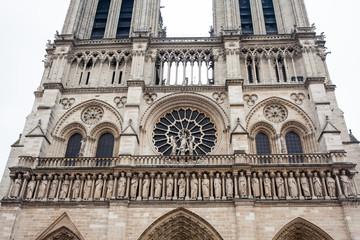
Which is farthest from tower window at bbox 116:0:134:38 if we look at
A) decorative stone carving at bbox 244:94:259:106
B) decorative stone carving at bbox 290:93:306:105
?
decorative stone carving at bbox 290:93:306:105

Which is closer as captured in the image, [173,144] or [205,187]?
[205,187]

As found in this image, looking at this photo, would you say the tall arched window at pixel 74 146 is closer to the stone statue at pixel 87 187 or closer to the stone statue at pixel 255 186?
the stone statue at pixel 87 187

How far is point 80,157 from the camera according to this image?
17.5 meters

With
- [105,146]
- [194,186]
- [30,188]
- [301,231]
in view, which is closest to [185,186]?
[194,186]

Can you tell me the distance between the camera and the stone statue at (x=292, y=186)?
51.5 ft

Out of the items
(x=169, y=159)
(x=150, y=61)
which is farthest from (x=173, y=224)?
(x=150, y=61)

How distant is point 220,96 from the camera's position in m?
20.0

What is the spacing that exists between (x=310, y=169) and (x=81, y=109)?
519 inches

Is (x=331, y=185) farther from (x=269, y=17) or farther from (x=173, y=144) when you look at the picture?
(x=269, y=17)

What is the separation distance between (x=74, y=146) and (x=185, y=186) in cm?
734

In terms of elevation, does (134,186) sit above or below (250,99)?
below

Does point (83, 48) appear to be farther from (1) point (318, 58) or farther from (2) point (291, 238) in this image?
(2) point (291, 238)

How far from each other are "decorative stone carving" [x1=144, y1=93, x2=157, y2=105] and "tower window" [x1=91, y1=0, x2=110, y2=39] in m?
7.13

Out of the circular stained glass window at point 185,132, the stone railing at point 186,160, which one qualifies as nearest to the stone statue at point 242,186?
the stone railing at point 186,160
